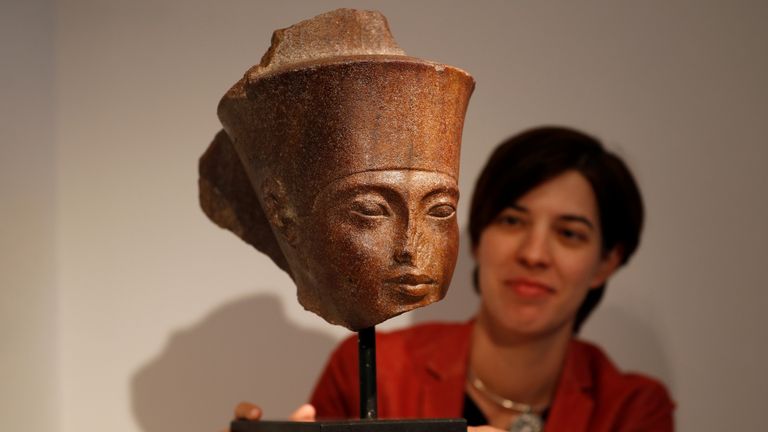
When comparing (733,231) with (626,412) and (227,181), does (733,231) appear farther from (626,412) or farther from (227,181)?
(227,181)

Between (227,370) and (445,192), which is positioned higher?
(445,192)

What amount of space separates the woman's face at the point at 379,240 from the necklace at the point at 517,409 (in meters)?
0.82

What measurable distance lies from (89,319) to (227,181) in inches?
25.9

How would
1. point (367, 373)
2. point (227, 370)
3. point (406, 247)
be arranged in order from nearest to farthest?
point (406, 247), point (367, 373), point (227, 370)

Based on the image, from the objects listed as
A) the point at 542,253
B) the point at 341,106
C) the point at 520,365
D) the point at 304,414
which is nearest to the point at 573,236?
the point at 542,253

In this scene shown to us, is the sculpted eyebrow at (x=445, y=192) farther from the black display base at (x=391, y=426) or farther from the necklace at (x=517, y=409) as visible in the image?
the necklace at (x=517, y=409)

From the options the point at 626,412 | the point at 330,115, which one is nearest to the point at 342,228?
the point at 330,115

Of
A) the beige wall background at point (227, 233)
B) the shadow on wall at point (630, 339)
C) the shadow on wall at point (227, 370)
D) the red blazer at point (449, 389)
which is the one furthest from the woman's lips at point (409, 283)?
the shadow on wall at point (630, 339)

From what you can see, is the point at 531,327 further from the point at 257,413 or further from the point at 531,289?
the point at 257,413

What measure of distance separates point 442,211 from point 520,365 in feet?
2.87

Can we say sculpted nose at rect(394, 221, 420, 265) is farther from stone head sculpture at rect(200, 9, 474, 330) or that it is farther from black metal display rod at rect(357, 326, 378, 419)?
black metal display rod at rect(357, 326, 378, 419)

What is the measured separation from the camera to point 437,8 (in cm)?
172

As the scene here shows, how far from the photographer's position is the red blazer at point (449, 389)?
1.85 metres

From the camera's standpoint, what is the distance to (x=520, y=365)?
1.94 m
